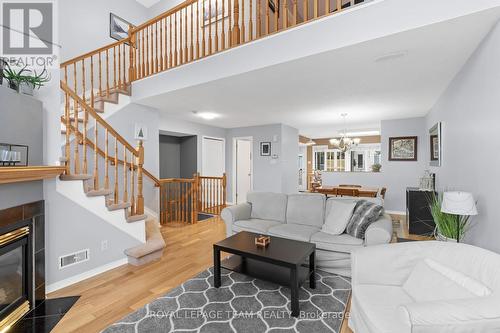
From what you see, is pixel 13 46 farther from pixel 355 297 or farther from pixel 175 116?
pixel 355 297

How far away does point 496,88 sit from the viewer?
1906 mm

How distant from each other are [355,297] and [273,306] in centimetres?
80

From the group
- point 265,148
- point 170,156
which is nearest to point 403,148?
point 265,148

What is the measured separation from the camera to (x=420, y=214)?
4164mm

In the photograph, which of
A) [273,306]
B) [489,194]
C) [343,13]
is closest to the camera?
[489,194]

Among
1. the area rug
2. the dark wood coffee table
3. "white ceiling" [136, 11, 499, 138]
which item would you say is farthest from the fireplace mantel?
"white ceiling" [136, 11, 499, 138]

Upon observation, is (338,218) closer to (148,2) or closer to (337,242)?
(337,242)

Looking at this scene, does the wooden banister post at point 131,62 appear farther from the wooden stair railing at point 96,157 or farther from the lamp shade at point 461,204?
the lamp shade at point 461,204

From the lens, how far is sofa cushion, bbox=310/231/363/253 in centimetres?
271

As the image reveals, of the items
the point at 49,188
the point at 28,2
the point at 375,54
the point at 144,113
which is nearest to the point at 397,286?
the point at 375,54

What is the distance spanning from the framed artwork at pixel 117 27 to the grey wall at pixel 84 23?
7 cm

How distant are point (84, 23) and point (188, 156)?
3.51m

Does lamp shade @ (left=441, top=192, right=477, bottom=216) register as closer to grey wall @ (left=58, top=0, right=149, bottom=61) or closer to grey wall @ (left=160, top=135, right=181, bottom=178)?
grey wall @ (left=58, top=0, right=149, bottom=61)

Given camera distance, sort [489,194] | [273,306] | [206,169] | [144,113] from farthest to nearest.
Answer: [206,169] → [144,113] → [273,306] → [489,194]
